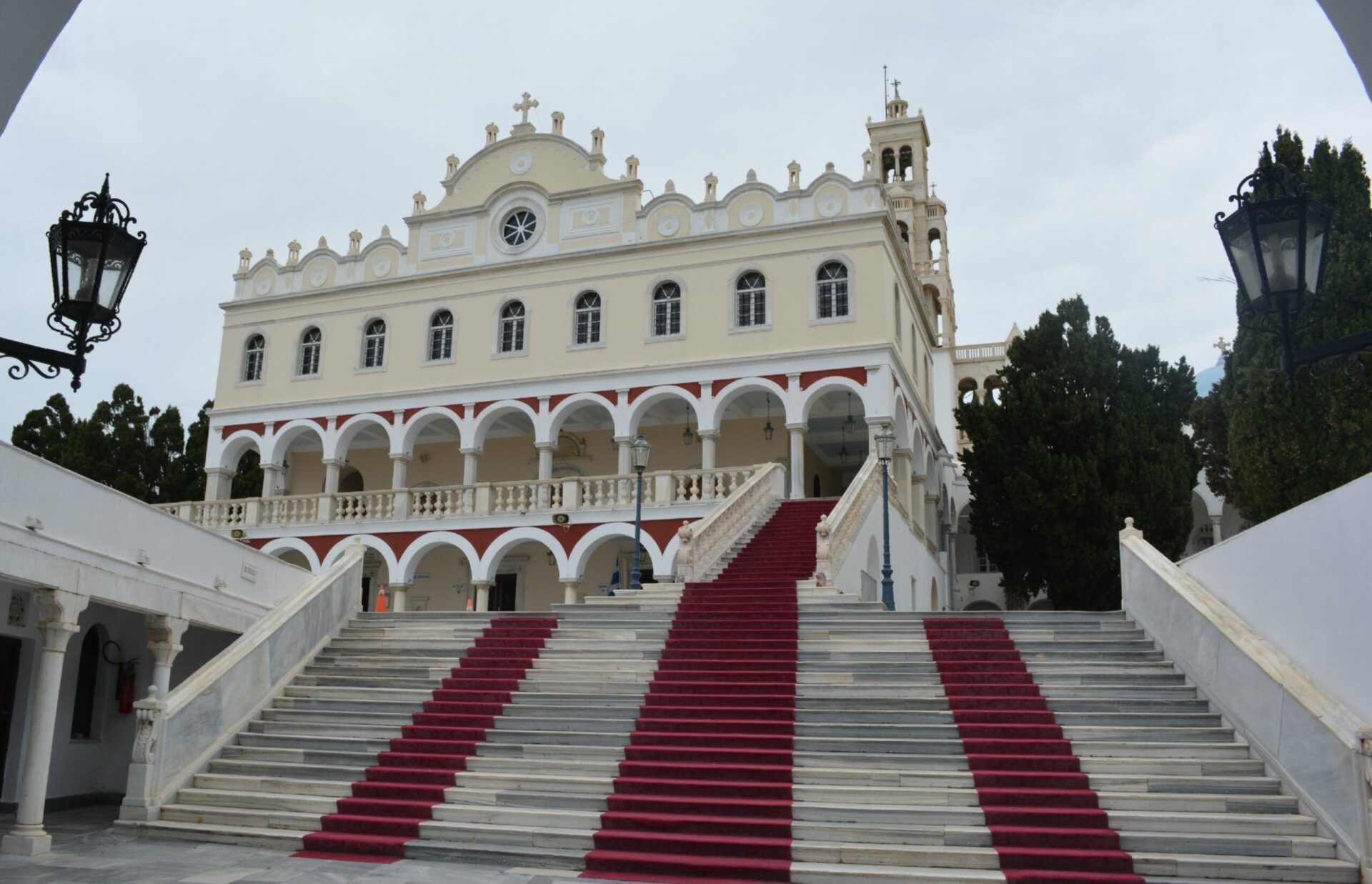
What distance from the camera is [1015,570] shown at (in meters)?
26.7

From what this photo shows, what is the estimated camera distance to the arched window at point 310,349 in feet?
97.0

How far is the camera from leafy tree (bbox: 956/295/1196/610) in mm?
25359

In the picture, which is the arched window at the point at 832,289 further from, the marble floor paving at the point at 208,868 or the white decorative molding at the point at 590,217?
the marble floor paving at the point at 208,868

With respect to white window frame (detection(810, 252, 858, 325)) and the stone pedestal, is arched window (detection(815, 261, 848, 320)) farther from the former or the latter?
the stone pedestal

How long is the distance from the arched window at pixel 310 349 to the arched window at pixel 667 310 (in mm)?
9654

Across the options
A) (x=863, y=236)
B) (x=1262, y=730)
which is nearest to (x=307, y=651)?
(x=1262, y=730)

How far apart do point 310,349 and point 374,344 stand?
2078 millimetres

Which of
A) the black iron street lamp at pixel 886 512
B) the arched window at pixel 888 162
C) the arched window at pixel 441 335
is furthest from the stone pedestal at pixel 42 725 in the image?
the arched window at pixel 888 162

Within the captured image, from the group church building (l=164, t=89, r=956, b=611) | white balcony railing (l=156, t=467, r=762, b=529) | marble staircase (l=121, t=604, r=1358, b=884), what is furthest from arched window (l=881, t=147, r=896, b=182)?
marble staircase (l=121, t=604, r=1358, b=884)

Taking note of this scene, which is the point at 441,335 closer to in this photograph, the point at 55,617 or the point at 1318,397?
the point at 55,617

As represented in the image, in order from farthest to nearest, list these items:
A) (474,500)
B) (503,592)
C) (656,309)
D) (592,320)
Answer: (503,592)
(592,320)
(656,309)
(474,500)

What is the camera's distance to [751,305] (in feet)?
83.8

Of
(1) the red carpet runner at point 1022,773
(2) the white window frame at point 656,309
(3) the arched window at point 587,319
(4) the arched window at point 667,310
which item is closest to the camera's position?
(1) the red carpet runner at point 1022,773

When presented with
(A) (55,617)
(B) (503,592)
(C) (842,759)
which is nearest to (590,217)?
(B) (503,592)
